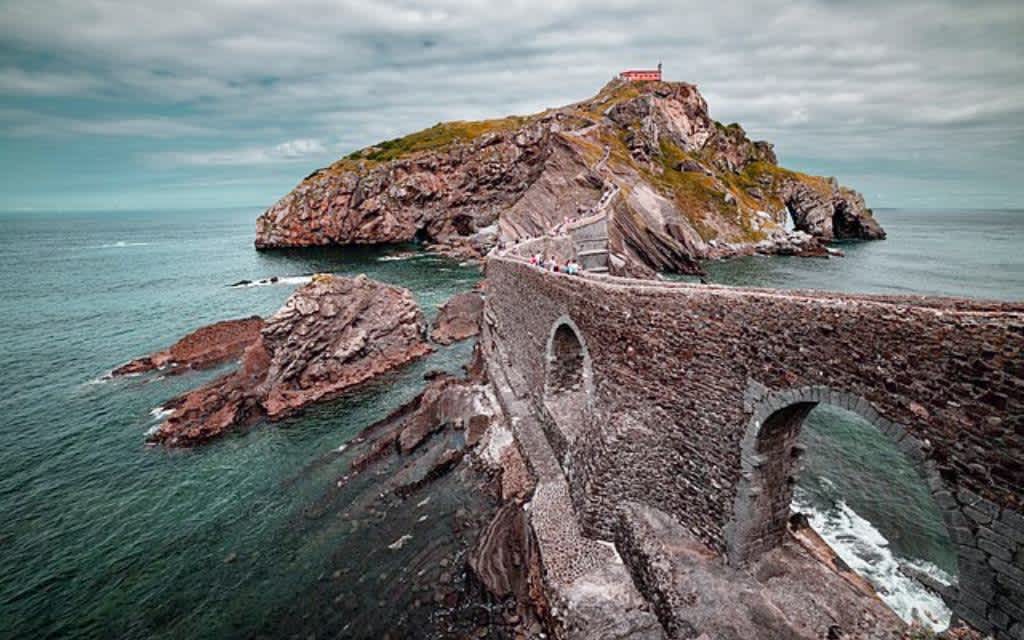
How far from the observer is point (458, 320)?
41750 mm

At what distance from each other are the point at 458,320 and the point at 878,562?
32029mm

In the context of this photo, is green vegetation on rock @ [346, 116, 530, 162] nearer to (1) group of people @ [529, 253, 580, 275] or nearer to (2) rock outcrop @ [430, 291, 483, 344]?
(2) rock outcrop @ [430, 291, 483, 344]

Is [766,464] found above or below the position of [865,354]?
below

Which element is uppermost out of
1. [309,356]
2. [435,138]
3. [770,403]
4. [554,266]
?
[435,138]

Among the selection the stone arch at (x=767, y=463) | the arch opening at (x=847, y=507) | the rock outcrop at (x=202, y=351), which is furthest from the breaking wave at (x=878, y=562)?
the rock outcrop at (x=202, y=351)

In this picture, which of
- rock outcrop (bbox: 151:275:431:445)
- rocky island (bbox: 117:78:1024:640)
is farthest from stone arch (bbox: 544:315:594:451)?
rock outcrop (bbox: 151:275:431:445)

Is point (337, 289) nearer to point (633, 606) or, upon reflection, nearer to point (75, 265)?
point (633, 606)

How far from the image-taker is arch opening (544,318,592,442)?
1858cm

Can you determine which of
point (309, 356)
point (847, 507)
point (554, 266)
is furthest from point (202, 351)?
point (847, 507)

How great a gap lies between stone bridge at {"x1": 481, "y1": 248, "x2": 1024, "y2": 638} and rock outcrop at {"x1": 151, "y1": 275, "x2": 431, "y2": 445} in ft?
59.9

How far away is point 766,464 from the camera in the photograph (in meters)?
10.9

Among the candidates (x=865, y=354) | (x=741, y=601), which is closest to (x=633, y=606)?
(x=741, y=601)

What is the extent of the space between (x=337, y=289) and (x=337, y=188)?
73.3 metres

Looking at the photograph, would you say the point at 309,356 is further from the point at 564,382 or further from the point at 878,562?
the point at 878,562
